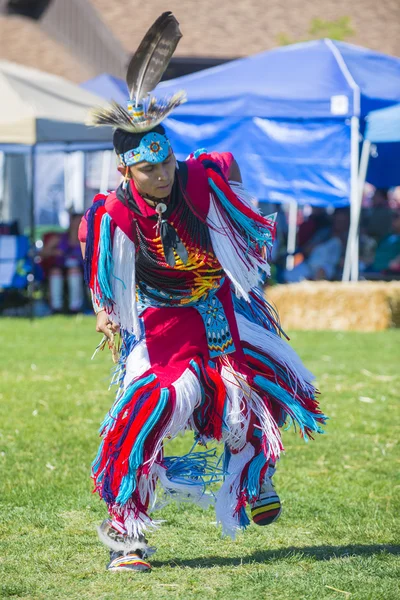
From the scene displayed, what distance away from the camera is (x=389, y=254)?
13828mm

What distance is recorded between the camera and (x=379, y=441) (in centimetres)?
593

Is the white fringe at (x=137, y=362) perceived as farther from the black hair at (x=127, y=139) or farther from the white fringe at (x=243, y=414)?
the black hair at (x=127, y=139)

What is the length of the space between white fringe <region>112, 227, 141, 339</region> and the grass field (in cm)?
96

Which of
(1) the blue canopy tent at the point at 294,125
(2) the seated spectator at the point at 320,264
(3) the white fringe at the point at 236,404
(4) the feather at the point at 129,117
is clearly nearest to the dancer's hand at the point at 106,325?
(3) the white fringe at the point at 236,404

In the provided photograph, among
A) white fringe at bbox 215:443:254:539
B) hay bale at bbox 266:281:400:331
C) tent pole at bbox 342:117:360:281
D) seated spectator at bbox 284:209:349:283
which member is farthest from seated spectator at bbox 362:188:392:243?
white fringe at bbox 215:443:254:539

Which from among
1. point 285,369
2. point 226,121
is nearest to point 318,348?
point 226,121

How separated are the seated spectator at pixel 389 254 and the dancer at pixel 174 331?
32.8 ft

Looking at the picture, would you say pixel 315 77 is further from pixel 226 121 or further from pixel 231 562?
pixel 231 562

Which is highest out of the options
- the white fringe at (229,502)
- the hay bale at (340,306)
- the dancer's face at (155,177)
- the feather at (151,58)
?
the feather at (151,58)

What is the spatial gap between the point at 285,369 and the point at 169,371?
1.58ft

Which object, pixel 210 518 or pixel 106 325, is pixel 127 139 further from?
pixel 210 518

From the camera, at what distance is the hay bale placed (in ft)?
38.0

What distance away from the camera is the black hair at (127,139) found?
372 cm

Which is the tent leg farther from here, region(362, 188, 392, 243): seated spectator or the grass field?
the grass field
